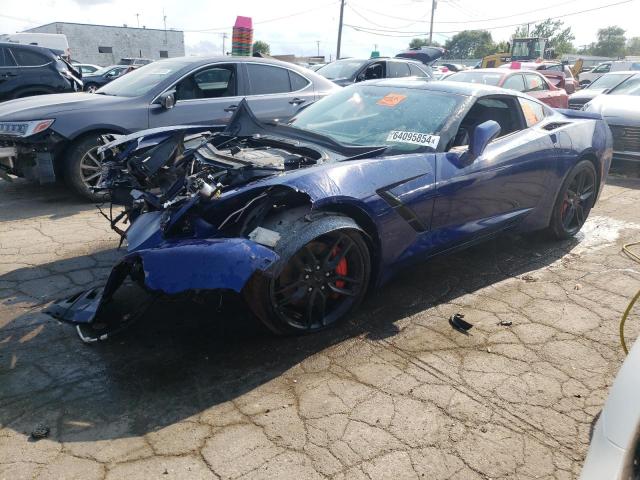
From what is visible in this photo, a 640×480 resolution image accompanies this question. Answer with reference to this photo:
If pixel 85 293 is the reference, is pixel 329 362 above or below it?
below

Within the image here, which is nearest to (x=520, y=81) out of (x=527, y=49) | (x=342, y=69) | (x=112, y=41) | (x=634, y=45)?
(x=342, y=69)

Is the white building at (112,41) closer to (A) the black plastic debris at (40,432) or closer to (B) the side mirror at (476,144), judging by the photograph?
(B) the side mirror at (476,144)

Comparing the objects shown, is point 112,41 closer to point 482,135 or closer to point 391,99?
point 391,99

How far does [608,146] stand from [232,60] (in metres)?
4.34

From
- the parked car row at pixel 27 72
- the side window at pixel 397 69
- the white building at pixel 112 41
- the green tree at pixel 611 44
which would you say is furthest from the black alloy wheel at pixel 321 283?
the green tree at pixel 611 44

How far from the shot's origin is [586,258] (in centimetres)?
460

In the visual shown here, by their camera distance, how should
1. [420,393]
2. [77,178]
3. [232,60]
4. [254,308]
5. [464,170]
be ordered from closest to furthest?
[420,393] < [254,308] < [464,170] < [77,178] < [232,60]

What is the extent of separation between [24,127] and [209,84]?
6.84 feet

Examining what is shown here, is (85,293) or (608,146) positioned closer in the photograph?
(85,293)

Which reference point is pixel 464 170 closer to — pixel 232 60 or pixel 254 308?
pixel 254 308

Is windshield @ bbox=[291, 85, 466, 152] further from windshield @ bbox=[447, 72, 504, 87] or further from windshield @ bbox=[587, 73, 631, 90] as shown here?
windshield @ bbox=[587, 73, 631, 90]

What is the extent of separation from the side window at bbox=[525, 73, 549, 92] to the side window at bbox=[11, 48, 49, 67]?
31.1 ft

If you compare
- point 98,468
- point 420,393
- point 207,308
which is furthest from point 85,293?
point 420,393

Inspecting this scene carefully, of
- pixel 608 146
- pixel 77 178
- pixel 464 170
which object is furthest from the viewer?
pixel 77 178
